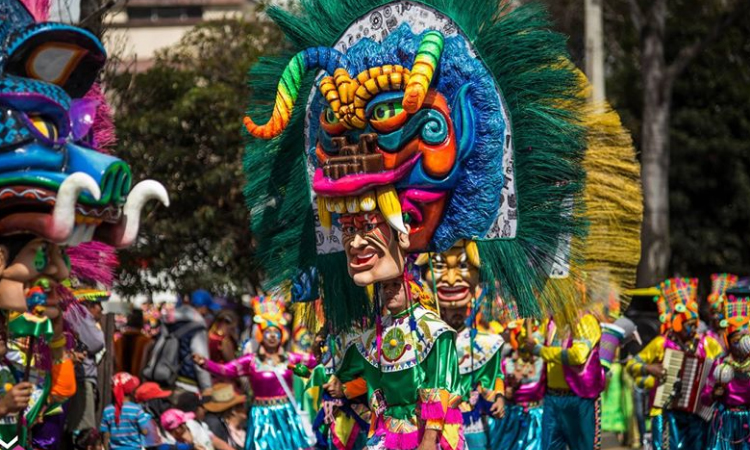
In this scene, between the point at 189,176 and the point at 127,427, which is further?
the point at 189,176

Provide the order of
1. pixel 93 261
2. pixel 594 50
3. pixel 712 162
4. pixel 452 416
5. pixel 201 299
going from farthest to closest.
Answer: pixel 712 162 → pixel 594 50 → pixel 201 299 → pixel 93 261 → pixel 452 416

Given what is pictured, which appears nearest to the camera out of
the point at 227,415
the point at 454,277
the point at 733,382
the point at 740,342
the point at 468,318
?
the point at 454,277

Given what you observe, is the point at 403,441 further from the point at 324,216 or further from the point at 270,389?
the point at 270,389

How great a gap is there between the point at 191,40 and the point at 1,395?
11.1 m

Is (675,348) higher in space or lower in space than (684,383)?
higher

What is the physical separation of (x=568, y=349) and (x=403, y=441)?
414 cm

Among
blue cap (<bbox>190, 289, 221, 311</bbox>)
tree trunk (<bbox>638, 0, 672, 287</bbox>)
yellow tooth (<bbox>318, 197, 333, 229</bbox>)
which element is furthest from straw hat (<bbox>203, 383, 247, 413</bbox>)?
tree trunk (<bbox>638, 0, 672, 287</bbox>)

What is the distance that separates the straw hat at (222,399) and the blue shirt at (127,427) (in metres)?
2.00

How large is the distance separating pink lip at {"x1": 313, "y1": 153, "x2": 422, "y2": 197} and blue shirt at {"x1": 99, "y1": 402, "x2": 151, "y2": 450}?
A: 154 inches

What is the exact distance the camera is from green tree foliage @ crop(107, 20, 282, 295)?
15.4 m

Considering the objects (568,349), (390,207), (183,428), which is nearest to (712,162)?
(568,349)

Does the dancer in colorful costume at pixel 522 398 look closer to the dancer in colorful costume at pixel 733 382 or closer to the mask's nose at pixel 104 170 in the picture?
the dancer in colorful costume at pixel 733 382

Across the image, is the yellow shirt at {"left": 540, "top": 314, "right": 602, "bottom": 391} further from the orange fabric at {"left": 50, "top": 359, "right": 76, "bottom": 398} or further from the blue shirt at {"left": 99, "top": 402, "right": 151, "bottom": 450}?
the orange fabric at {"left": 50, "top": 359, "right": 76, "bottom": 398}

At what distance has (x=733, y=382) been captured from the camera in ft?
36.2
